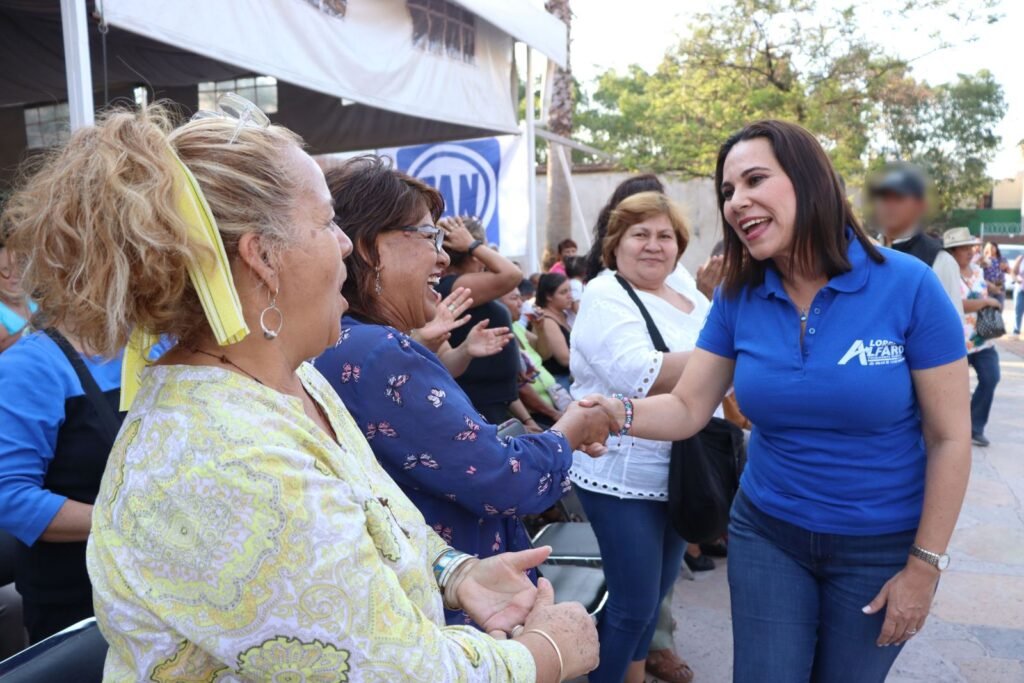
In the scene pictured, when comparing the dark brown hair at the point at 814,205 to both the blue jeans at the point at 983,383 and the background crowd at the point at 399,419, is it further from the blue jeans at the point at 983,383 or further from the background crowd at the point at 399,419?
the blue jeans at the point at 983,383

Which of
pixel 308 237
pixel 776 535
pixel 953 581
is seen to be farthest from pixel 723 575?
pixel 308 237

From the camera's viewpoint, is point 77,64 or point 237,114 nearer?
point 237,114

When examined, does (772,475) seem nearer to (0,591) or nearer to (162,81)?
(0,591)

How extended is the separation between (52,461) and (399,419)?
1.25 m

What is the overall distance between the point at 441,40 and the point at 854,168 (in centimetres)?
1336

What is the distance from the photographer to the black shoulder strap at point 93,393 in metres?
2.31

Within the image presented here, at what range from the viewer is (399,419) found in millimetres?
1749

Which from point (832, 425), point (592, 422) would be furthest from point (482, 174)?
point (832, 425)

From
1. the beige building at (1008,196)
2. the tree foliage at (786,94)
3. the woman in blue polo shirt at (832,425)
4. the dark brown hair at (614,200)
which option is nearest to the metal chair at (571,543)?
the dark brown hair at (614,200)

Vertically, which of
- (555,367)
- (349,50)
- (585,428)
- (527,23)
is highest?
(527,23)

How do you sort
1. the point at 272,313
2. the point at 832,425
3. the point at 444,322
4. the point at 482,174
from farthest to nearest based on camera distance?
the point at 482,174, the point at 444,322, the point at 832,425, the point at 272,313

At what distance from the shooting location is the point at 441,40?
6.12 m

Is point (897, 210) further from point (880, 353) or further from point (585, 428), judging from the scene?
point (585, 428)

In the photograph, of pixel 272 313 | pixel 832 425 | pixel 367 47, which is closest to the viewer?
pixel 272 313
